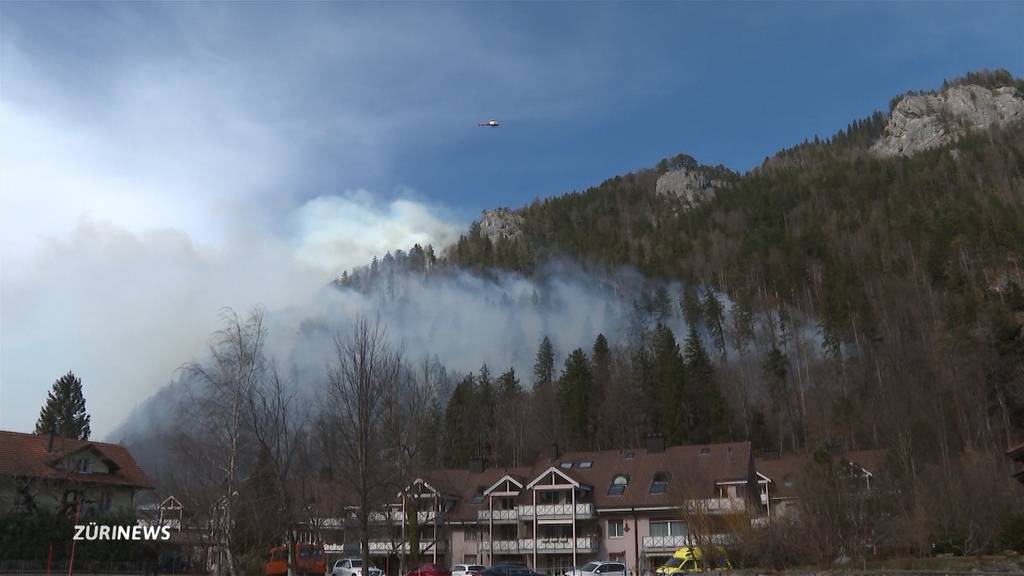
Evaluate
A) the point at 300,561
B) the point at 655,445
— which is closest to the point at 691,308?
the point at 655,445

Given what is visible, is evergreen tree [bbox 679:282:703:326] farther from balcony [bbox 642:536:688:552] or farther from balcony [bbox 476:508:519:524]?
balcony [bbox 642:536:688:552]

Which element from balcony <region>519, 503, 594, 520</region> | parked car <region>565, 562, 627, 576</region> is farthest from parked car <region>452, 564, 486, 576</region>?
balcony <region>519, 503, 594, 520</region>

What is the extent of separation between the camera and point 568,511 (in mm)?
60844

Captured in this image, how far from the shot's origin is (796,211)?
137750 mm

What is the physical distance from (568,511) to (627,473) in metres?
5.85

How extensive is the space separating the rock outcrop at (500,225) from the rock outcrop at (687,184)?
3428 cm

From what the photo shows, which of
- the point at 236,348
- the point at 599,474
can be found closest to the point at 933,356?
the point at 599,474

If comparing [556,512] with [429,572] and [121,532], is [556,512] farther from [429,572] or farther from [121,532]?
[121,532]

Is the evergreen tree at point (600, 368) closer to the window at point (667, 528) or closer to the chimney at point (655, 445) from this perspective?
the chimney at point (655, 445)

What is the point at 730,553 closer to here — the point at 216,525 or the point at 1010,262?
the point at 216,525

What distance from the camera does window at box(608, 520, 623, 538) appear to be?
6053 cm

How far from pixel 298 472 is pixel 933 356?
54057 mm

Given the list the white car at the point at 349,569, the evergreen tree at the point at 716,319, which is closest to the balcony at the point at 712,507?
the white car at the point at 349,569

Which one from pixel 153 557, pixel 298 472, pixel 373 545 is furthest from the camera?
pixel 373 545
